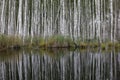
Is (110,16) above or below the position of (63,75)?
above

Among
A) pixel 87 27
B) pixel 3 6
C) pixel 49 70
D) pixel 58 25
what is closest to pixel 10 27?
pixel 3 6

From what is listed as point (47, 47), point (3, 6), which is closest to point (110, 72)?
point (47, 47)

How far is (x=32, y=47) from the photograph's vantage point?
2836cm

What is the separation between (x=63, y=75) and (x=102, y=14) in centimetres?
2551

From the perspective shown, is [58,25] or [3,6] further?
[58,25]

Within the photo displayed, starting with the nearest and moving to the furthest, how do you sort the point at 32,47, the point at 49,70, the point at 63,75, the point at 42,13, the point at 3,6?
the point at 63,75 < the point at 49,70 < the point at 32,47 < the point at 3,6 < the point at 42,13

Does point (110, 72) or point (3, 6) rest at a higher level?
point (3, 6)

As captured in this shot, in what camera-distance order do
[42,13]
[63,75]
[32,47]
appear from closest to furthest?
[63,75] → [32,47] → [42,13]

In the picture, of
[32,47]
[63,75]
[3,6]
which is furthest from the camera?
[3,6]

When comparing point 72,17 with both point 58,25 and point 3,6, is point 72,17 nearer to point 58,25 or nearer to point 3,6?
point 58,25

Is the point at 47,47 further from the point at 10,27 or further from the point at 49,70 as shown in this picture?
the point at 49,70

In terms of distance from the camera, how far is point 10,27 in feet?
111

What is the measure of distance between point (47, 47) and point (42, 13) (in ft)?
26.4

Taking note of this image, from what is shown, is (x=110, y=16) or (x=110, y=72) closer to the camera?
(x=110, y=72)
